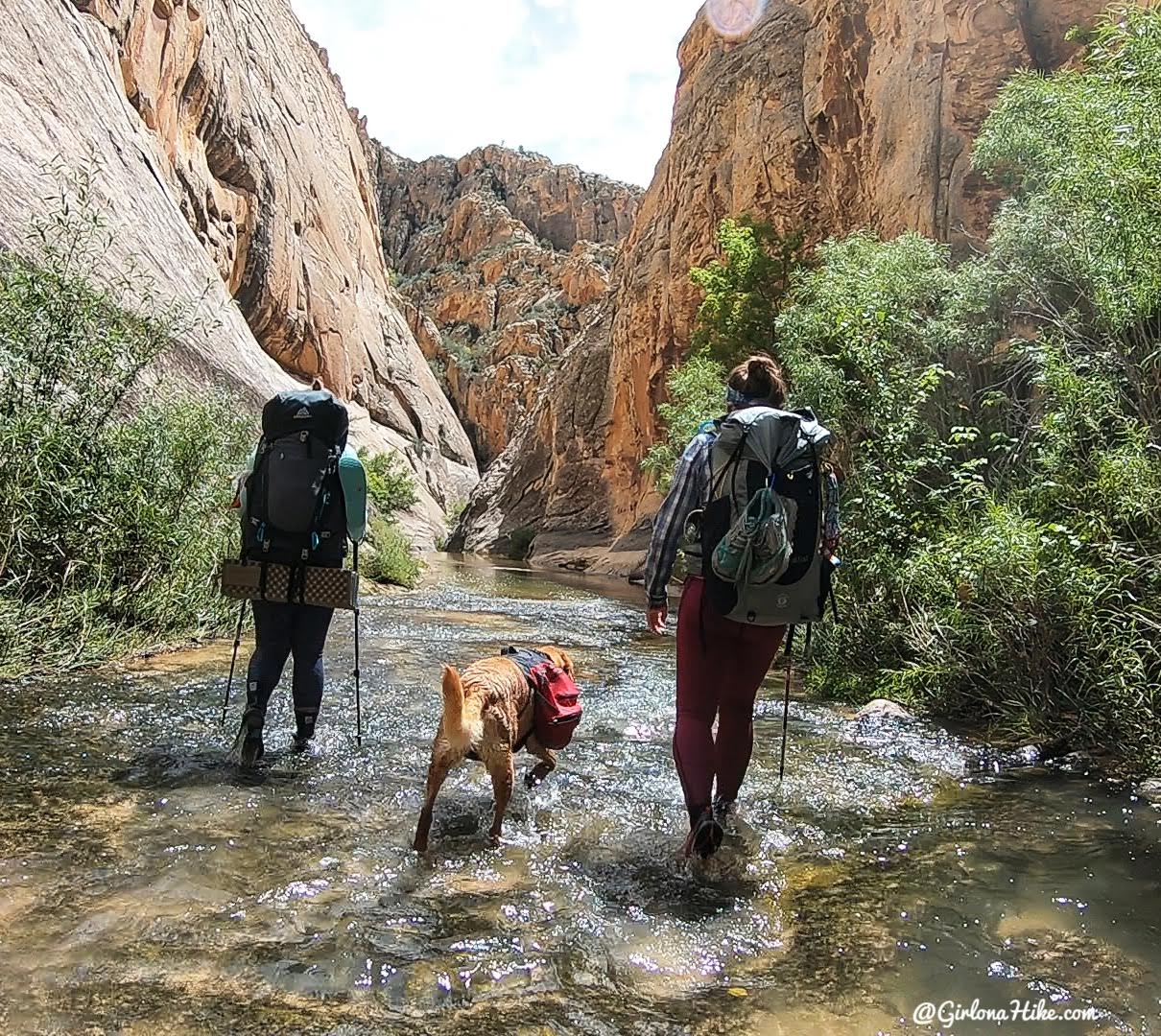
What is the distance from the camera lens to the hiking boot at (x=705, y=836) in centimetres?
Answer: 319

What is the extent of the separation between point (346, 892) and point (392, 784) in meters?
1.26

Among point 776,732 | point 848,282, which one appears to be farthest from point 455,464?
point 776,732

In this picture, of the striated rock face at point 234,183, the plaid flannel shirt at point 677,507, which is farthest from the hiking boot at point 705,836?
the striated rock face at point 234,183

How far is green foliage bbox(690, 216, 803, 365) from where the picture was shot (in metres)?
24.4

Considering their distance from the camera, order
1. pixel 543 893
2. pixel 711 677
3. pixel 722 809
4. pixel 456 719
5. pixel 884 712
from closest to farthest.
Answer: pixel 543 893 → pixel 456 719 → pixel 711 677 → pixel 722 809 → pixel 884 712

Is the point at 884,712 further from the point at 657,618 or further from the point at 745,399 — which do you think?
the point at 745,399

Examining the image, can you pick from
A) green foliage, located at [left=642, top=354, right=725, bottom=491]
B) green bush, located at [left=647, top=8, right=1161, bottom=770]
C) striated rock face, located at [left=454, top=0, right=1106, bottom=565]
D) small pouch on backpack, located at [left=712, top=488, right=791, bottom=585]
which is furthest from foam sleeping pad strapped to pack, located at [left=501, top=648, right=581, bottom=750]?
green foliage, located at [left=642, top=354, right=725, bottom=491]

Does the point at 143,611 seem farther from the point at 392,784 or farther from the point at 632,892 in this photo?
the point at 632,892

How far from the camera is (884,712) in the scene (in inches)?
238

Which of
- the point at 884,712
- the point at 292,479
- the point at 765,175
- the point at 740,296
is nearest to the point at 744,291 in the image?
the point at 740,296

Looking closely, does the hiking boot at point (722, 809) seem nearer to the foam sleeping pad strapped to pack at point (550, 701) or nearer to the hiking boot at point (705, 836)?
the hiking boot at point (705, 836)

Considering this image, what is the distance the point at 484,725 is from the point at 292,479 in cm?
173

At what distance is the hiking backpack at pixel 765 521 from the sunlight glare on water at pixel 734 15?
32.6 metres

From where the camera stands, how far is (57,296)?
21.1ft
